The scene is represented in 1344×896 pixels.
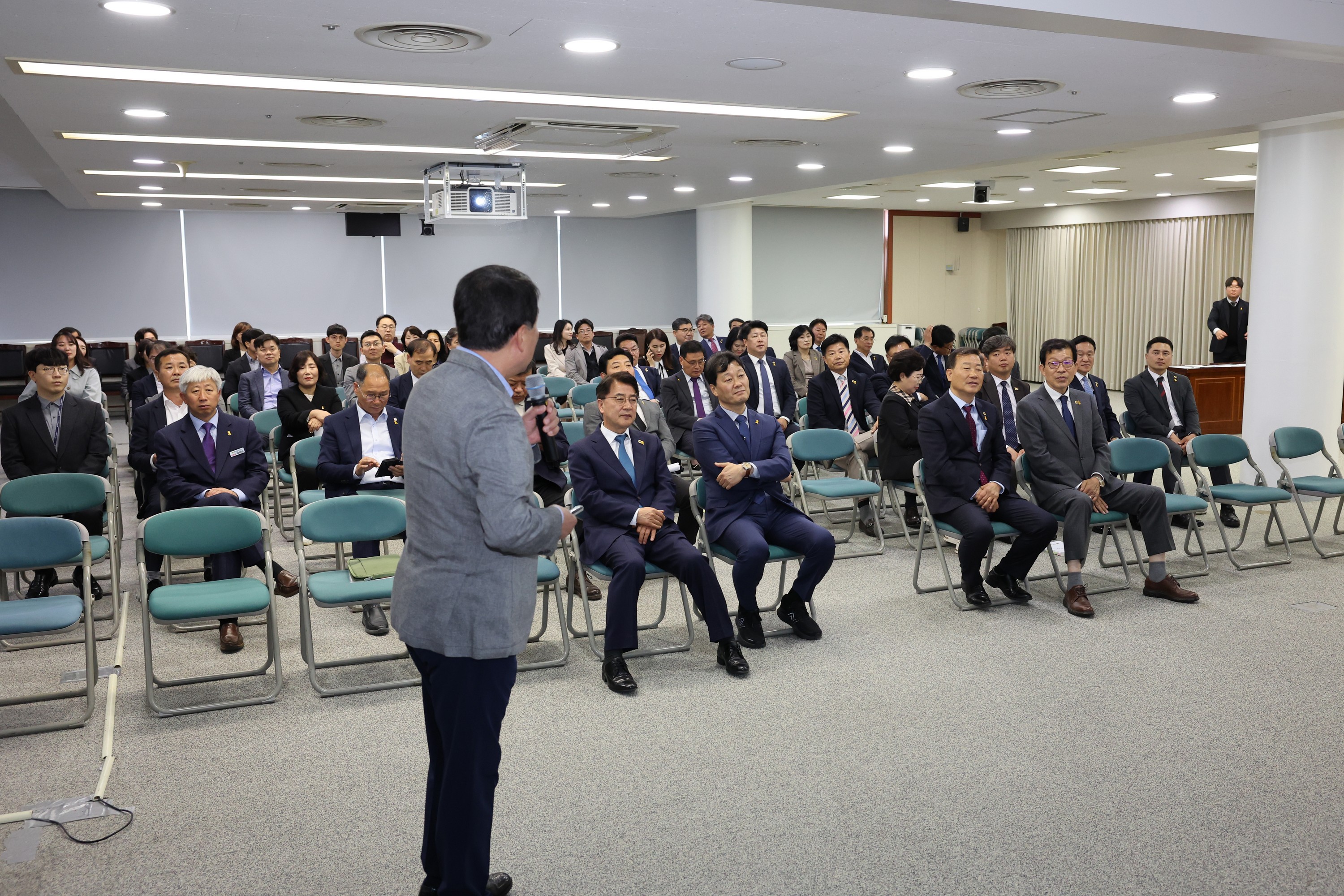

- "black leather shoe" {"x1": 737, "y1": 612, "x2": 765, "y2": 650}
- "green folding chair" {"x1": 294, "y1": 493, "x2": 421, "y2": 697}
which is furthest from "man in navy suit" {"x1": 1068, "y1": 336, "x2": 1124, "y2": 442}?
"green folding chair" {"x1": 294, "y1": 493, "x2": 421, "y2": 697}

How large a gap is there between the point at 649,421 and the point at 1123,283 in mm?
13677

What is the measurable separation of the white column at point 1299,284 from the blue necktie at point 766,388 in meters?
4.06

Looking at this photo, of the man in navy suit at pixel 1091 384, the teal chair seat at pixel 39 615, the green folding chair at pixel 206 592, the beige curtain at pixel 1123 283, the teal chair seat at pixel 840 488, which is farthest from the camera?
the beige curtain at pixel 1123 283

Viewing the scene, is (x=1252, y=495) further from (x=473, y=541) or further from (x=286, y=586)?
(x=286, y=586)

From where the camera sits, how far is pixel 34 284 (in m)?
15.4

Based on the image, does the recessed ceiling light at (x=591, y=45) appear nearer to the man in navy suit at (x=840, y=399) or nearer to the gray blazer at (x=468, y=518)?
the gray blazer at (x=468, y=518)

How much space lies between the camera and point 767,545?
207 inches

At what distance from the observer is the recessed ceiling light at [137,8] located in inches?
163

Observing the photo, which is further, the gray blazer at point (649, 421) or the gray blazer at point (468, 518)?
the gray blazer at point (649, 421)

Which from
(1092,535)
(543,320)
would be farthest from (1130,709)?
(543,320)

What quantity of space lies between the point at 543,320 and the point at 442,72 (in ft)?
42.3

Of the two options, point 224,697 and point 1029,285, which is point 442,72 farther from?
A: point 1029,285

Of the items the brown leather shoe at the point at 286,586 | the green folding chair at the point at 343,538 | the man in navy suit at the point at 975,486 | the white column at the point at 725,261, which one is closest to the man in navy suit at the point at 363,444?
the brown leather shoe at the point at 286,586

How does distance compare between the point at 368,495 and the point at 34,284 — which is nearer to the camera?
the point at 368,495
